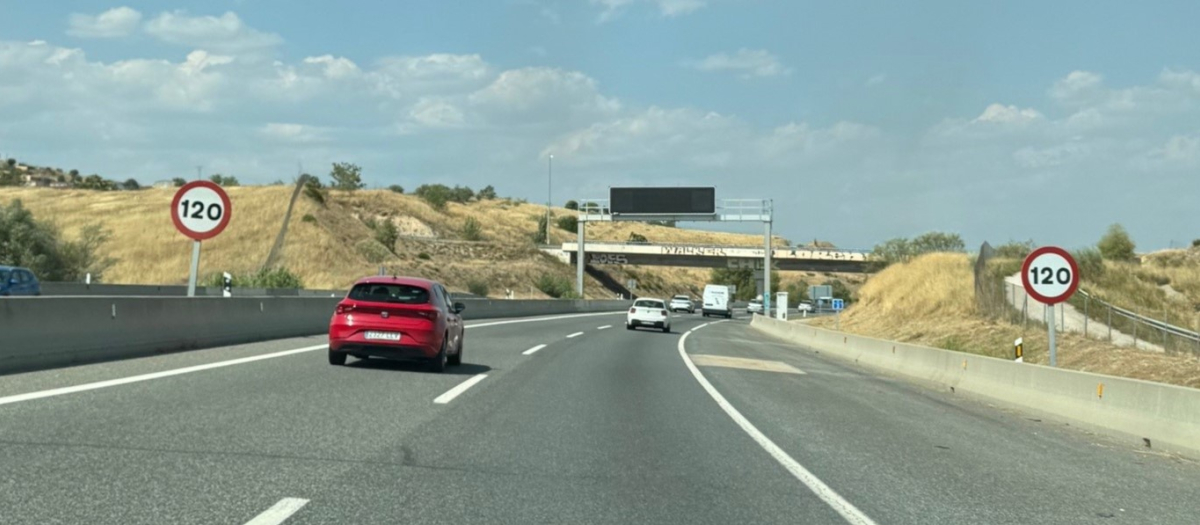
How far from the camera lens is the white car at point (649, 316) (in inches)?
1583

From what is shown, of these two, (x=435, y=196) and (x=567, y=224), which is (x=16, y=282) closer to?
(x=435, y=196)

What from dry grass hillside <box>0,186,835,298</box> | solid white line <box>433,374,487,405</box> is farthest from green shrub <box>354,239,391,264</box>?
solid white line <box>433,374,487,405</box>

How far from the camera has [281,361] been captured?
16219 millimetres

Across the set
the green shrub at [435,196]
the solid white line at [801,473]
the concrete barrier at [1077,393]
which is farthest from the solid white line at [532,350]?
the green shrub at [435,196]

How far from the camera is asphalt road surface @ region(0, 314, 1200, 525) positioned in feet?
21.8

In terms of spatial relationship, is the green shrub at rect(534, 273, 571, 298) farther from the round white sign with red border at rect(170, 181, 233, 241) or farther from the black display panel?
the round white sign with red border at rect(170, 181, 233, 241)

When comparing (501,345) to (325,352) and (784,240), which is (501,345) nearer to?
(325,352)

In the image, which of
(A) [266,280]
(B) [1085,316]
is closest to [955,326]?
(B) [1085,316]

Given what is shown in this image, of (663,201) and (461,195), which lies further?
(461,195)

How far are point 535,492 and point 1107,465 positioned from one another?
5798mm

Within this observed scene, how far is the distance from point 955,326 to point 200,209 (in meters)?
23.4

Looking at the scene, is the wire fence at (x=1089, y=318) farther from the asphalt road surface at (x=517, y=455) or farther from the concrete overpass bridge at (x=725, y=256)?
A: the concrete overpass bridge at (x=725, y=256)

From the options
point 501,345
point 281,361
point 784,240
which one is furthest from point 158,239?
point 784,240

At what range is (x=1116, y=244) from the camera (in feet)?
136
